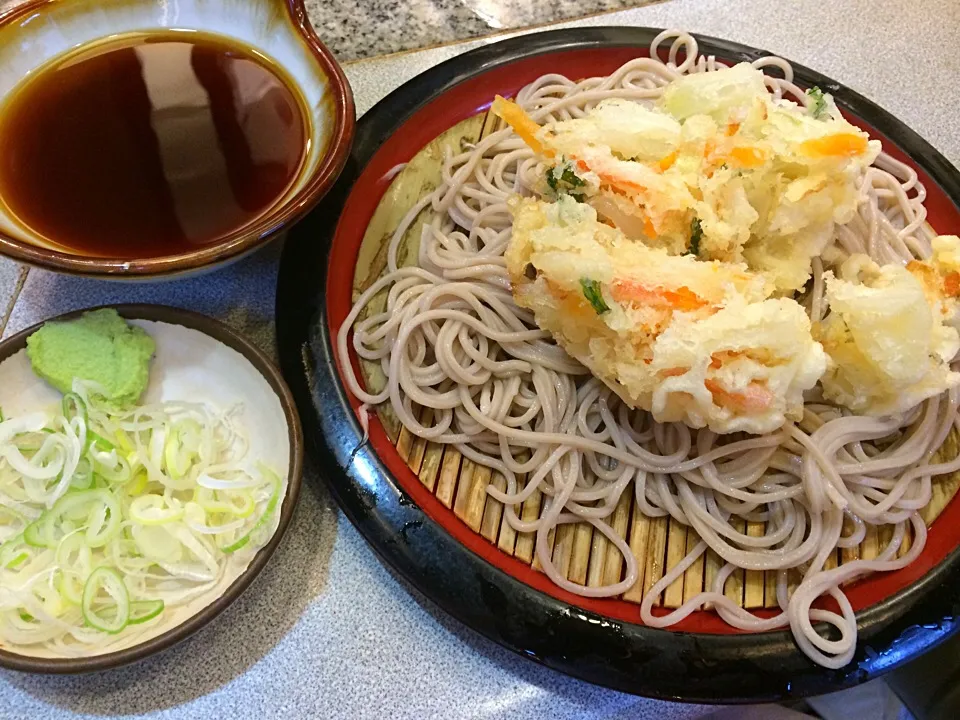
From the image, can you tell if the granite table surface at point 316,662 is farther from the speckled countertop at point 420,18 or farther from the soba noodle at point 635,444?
the speckled countertop at point 420,18

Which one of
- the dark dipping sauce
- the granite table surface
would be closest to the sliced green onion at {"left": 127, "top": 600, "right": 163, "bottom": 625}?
the granite table surface

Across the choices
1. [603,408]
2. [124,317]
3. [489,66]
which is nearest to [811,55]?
[489,66]

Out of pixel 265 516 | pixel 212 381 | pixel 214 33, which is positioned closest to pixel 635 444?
pixel 265 516

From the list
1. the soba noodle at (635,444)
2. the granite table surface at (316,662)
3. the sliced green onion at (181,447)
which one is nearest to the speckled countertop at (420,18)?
the soba noodle at (635,444)

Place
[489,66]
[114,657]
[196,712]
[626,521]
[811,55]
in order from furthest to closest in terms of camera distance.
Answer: [811,55] → [489,66] → [626,521] → [196,712] → [114,657]

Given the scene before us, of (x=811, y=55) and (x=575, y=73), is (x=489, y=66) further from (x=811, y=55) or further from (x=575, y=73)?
(x=811, y=55)

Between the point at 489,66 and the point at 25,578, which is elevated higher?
the point at 489,66

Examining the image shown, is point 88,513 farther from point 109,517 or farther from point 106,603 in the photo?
point 106,603
